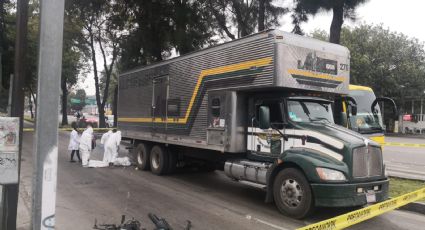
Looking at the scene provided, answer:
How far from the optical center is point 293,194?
7594mm

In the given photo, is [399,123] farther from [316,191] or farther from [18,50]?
[18,50]

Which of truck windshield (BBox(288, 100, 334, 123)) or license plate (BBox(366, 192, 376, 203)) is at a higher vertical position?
truck windshield (BBox(288, 100, 334, 123))

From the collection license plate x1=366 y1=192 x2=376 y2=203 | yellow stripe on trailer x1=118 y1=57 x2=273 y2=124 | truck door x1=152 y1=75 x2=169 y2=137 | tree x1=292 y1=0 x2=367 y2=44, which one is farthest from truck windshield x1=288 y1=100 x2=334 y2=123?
tree x1=292 y1=0 x2=367 y2=44

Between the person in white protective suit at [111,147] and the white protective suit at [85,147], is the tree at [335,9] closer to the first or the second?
the person in white protective suit at [111,147]

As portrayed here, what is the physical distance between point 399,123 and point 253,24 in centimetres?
3888

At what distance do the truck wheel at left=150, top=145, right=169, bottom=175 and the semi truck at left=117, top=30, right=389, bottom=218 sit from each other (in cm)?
78

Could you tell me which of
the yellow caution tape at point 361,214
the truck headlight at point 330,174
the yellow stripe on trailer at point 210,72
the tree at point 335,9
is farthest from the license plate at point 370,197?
the tree at point 335,9

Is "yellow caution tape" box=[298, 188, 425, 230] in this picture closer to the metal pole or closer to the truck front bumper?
the truck front bumper

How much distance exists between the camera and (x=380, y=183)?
768 cm

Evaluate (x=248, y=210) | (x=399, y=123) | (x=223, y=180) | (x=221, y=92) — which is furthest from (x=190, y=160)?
(x=399, y=123)

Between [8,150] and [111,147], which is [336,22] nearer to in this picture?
[111,147]

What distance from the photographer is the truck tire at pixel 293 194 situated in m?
7.34

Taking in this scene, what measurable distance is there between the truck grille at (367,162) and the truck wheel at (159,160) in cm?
655

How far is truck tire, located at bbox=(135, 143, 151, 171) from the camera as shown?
13666mm
